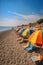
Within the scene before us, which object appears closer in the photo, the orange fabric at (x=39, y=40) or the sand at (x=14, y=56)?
the orange fabric at (x=39, y=40)

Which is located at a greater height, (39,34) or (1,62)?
(39,34)

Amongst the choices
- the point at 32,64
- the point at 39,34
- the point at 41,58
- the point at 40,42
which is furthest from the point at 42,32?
the point at 32,64

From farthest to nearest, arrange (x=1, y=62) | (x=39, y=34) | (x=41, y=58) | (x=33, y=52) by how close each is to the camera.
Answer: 1. (x=33, y=52)
2. (x=1, y=62)
3. (x=39, y=34)
4. (x=41, y=58)

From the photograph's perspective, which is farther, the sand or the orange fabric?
the sand

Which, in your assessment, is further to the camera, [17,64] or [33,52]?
[33,52]

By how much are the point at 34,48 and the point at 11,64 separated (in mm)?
3414

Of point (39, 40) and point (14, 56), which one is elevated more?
point (39, 40)

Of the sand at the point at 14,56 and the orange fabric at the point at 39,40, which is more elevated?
the orange fabric at the point at 39,40


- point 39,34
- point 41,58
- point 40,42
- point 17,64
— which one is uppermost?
point 39,34

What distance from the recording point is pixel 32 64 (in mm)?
6730

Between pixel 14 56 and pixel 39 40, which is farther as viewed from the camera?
pixel 14 56

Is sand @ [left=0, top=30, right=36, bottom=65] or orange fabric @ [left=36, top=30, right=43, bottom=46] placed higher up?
orange fabric @ [left=36, top=30, right=43, bottom=46]

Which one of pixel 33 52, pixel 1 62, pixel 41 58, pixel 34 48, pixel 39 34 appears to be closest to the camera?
pixel 41 58

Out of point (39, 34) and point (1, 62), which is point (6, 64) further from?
point (39, 34)
